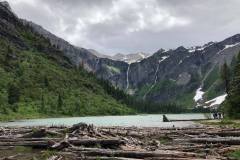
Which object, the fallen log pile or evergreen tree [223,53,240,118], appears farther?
evergreen tree [223,53,240,118]

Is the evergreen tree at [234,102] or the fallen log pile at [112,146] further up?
the evergreen tree at [234,102]

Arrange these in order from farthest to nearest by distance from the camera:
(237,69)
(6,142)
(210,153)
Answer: (237,69) → (6,142) → (210,153)

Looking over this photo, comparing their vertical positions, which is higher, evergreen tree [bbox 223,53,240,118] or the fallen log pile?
evergreen tree [bbox 223,53,240,118]

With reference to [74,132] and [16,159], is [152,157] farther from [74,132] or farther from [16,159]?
[74,132]

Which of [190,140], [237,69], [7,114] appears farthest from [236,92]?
[7,114]

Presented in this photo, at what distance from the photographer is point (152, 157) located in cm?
2591

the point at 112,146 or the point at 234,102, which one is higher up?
the point at 234,102

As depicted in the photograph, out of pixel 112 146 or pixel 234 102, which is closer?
pixel 112 146

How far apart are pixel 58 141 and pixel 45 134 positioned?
495 cm

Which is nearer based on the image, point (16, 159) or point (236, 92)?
point (16, 159)

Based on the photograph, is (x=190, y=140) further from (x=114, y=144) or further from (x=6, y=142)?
(x=6, y=142)

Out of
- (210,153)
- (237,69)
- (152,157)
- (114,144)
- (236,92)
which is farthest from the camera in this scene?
(237,69)

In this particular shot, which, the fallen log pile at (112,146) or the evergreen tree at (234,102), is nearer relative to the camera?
the fallen log pile at (112,146)

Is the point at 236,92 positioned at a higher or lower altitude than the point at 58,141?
higher
